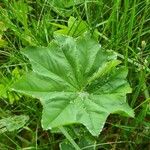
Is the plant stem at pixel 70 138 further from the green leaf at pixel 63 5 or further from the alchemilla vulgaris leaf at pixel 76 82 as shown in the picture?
the green leaf at pixel 63 5

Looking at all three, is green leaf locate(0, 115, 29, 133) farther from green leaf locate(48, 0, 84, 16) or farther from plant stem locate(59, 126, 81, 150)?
green leaf locate(48, 0, 84, 16)

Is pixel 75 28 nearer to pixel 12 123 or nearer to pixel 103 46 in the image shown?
pixel 103 46

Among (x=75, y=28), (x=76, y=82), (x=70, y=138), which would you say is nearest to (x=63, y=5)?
(x=75, y=28)

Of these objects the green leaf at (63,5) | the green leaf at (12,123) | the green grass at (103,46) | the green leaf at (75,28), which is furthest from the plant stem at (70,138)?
the green leaf at (63,5)

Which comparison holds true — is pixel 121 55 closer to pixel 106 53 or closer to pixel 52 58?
pixel 106 53

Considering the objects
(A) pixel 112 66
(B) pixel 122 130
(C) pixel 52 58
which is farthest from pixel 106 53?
(B) pixel 122 130

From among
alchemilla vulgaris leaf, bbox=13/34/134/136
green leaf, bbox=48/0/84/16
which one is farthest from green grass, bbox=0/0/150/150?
alchemilla vulgaris leaf, bbox=13/34/134/136
